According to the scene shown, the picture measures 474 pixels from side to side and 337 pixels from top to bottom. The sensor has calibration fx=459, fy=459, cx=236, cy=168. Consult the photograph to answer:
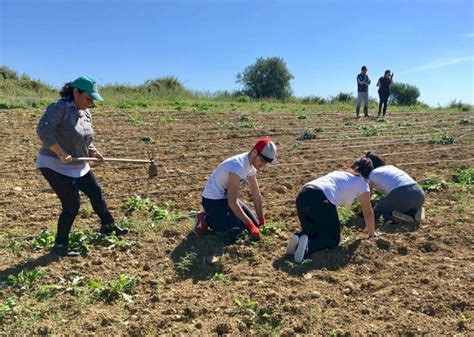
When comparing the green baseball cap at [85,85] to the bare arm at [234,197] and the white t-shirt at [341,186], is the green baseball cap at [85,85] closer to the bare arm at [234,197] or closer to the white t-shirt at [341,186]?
the bare arm at [234,197]

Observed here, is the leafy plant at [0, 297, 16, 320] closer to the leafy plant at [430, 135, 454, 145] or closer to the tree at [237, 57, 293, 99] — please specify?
the leafy plant at [430, 135, 454, 145]

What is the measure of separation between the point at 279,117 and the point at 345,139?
196 inches

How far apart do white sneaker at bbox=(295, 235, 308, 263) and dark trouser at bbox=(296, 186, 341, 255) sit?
9 centimetres

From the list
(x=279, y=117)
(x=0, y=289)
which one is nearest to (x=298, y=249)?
(x=0, y=289)

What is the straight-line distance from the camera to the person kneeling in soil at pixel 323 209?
4078 millimetres

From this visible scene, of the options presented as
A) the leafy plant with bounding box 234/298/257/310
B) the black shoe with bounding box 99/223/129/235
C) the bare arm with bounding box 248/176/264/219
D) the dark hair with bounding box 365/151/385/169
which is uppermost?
the dark hair with bounding box 365/151/385/169

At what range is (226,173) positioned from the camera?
4.35 metres

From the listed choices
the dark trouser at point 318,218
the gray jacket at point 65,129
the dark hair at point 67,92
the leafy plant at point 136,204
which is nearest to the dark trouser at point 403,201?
the dark trouser at point 318,218

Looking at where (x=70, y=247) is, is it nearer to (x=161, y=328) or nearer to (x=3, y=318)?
(x=3, y=318)

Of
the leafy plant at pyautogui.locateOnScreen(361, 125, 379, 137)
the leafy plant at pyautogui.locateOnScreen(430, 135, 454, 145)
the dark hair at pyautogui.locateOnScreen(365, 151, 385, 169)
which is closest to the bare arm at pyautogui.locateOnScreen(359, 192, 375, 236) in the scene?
the dark hair at pyautogui.locateOnScreen(365, 151, 385, 169)

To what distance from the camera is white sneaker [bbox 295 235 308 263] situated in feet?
13.0

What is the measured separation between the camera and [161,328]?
3.07 meters

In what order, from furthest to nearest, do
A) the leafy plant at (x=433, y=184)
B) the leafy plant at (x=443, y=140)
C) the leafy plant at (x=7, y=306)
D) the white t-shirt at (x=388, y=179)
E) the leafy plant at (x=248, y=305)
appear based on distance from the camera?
the leafy plant at (x=443, y=140) < the leafy plant at (x=433, y=184) < the white t-shirt at (x=388, y=179) < the leafy plant at (x=248, y=305) < the leafy plant at (x=7, y=306)

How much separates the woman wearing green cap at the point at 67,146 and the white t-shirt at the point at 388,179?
2.97m
